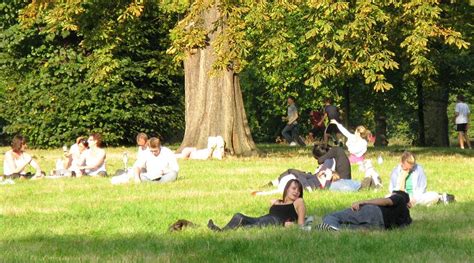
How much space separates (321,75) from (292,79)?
24.1m

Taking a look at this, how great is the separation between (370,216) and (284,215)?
1343 mm

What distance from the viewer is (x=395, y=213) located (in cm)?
1312

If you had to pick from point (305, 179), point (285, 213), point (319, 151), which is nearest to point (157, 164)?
point (319, 151)

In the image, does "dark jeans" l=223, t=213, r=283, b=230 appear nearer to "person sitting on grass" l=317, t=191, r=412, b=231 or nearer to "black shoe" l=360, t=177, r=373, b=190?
"person sitting on grass" l=317, t=191, r=412, b=231

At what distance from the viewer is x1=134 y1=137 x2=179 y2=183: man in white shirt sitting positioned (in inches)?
843

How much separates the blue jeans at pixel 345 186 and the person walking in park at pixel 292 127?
22.8 m

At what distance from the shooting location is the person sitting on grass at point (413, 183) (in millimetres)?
16031

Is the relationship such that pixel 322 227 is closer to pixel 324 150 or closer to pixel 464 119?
pixel 324 150

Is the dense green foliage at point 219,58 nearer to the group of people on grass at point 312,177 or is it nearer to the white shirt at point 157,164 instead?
the group of people on grass at point 312,177

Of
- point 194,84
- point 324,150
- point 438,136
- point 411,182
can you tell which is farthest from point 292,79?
point 411,182

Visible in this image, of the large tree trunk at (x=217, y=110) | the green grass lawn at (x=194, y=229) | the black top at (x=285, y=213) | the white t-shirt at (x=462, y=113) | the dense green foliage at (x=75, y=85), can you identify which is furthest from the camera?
the dense green foliage at (x=75, y=85)

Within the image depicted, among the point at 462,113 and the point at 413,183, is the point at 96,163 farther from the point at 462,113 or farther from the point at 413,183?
the point at 462,113

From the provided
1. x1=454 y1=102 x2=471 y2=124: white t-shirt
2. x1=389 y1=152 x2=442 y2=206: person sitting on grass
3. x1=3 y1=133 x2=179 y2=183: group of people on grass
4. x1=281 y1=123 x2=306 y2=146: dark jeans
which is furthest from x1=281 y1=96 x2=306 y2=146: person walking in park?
x1=389 y1=152 x2=442 y2=206: person sitting on grass

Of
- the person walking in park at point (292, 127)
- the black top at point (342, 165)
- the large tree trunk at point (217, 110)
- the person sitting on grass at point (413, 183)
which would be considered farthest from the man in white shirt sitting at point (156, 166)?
the person walking in park at point (292, 127)
